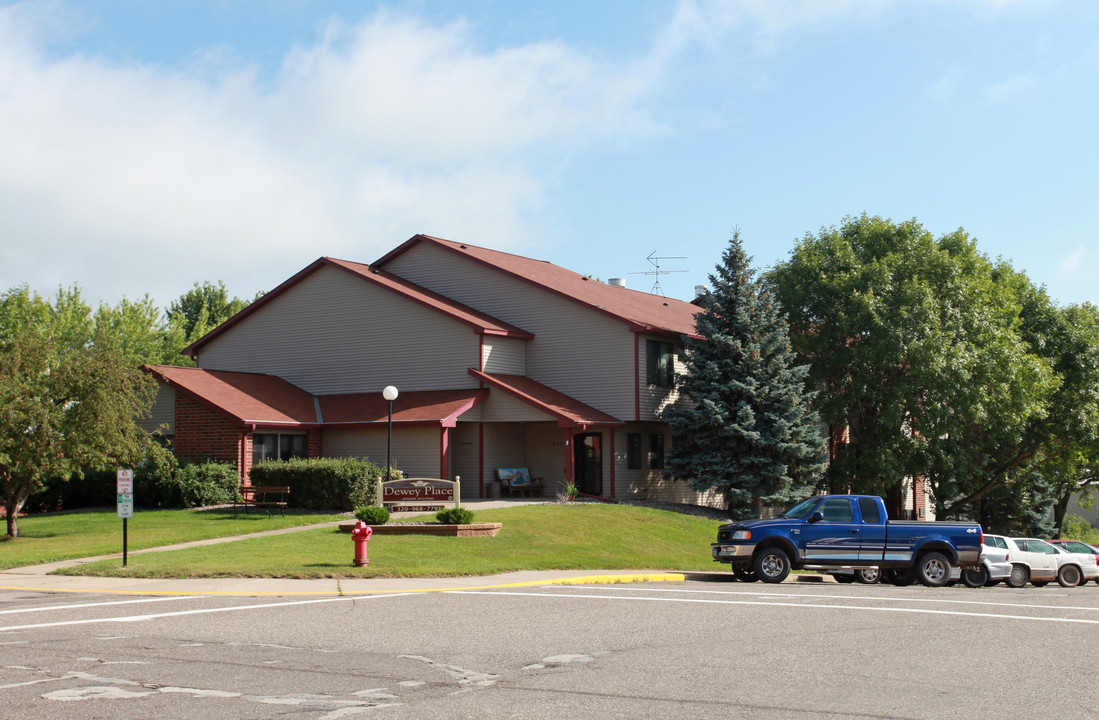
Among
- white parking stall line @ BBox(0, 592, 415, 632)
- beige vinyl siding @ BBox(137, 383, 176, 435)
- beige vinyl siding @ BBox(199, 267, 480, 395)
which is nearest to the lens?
white parking stall line @ BBox(0, 592, 415, 632)

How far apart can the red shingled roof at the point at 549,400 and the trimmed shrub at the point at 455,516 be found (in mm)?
8906

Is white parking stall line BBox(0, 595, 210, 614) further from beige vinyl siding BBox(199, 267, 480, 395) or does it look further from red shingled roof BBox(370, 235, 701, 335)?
red shingled roof BBox(370, 235, 701, 335)

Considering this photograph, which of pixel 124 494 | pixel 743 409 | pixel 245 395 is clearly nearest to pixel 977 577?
pixel 743 409

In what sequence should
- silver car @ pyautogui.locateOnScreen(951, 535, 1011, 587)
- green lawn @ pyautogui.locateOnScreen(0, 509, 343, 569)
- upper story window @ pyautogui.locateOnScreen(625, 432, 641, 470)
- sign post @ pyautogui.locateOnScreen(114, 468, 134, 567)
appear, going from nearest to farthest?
1. sign post @ pyautogui.locateOnScreen(114, 468, 134, 567)
2. green lawn @ pyautogui.locateOnScreen(0, 509, 343, 569)
3. silver car @ pyautogui.locateOnScreen(951, 535, 1011, 587)
4. upper story window @ pyautogui.locateOnScreen(625, 432, 641, 470)

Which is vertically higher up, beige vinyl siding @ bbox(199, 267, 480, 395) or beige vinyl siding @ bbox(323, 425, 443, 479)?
beige vinyl siding @ bbox(199, 267, 480, 395)

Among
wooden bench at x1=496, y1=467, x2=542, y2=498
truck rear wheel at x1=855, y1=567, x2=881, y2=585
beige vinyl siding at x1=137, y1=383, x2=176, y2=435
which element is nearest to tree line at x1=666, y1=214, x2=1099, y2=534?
wooden bench at x1=496, y1=467, x2=542, y2=498

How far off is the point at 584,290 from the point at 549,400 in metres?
7.18

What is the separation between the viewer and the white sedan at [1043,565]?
26375mm

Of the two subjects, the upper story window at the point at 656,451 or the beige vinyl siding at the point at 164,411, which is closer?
the beige vinyl siding at the point at 164,411

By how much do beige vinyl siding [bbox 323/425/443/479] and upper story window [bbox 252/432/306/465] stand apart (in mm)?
964

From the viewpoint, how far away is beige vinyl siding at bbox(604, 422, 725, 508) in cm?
3484

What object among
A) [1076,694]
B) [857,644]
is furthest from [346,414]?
[1076,694]

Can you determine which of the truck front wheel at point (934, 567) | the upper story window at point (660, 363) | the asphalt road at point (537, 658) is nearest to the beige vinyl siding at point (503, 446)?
the upper story window at point (660, 363)

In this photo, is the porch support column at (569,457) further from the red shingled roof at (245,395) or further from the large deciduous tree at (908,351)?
the large deciduous tree at (908,351)
